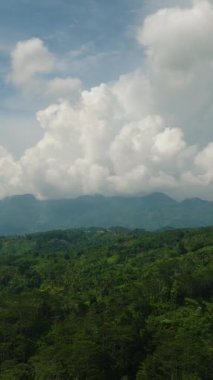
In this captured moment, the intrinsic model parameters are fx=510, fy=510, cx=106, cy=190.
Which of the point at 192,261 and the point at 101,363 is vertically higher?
the point at 192,261

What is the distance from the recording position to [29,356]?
78.9m

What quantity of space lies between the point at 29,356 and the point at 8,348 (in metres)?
3.48

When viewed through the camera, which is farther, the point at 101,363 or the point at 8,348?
the point at 8,348

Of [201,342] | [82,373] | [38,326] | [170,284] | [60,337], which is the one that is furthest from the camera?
[170,284]

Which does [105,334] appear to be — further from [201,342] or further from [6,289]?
[6,289]

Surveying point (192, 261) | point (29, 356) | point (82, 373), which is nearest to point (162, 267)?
point (192, 261)

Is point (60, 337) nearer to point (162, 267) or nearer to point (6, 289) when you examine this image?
point (162, 267)

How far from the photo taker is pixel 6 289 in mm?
158375

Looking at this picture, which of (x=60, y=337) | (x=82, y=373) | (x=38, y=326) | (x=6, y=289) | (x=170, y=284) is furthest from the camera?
(x=6, y=289)

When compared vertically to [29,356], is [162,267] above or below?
above

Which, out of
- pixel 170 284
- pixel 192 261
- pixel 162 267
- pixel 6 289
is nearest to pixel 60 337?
pixel 170 284

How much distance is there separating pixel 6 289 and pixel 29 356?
8193 cm

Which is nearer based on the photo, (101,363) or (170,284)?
(101,363)

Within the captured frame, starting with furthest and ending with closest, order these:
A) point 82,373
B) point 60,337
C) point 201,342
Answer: point 60,337
point 201,342
point 82,373
